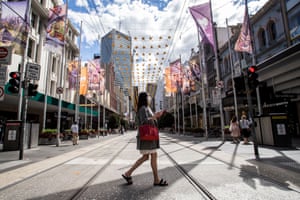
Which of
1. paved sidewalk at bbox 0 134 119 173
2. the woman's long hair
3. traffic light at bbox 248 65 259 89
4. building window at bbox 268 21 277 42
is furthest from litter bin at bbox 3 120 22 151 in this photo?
building window at bbox 268 21 277 42

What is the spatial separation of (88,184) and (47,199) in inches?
38.9

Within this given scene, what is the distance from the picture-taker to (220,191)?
142 inches

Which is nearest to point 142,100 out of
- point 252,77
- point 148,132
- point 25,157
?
point 148,132

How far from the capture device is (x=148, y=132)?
390 centimetres

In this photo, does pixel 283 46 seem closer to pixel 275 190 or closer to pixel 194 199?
pixel 275 190

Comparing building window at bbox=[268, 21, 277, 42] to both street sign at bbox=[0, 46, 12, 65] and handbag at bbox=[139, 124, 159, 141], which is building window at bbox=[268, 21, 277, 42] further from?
street sign at bbox=[0, 46, 12, 65]

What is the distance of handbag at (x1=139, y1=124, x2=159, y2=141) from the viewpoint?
388 centimetres

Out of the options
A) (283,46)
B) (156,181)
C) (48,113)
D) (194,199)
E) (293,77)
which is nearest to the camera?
(194,199)

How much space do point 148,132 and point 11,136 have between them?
11586mm

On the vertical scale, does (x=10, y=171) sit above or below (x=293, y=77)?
below

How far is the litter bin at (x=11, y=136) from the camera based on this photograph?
1127 cm

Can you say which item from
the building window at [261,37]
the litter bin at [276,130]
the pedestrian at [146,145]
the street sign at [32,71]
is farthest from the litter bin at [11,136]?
the building window at [261,37]

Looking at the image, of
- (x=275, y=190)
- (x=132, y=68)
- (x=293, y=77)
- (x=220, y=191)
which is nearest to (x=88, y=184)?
(x=220, y=191)

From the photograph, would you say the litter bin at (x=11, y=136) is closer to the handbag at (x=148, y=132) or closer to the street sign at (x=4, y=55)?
the street sign at (x=4, y=55)
